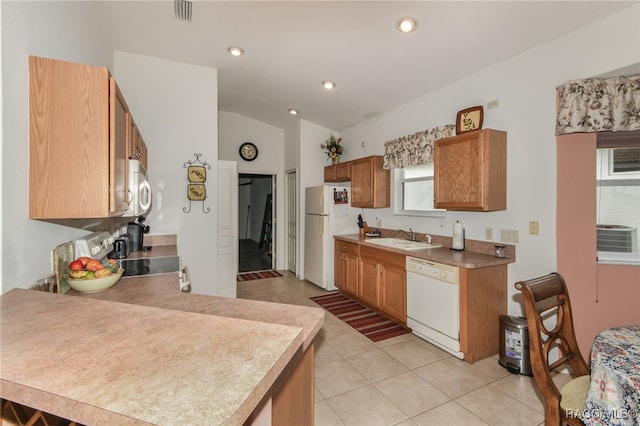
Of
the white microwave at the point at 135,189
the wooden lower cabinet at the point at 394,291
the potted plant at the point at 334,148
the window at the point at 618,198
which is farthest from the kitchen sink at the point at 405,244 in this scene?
the white microwave at the point at 135,189

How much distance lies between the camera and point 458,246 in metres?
3.11

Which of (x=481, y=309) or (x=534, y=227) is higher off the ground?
(x=534, y=227)

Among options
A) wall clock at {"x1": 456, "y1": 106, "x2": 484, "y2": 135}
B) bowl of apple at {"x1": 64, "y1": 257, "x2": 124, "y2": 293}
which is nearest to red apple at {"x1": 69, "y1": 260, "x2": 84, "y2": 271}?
bowl of apple at {"x1": 64, "y1": 257, "x2": 124, "y2": 293}

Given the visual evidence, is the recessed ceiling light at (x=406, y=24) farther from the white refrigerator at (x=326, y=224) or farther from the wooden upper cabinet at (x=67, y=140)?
the white refrigerator at (x=326, y=224)

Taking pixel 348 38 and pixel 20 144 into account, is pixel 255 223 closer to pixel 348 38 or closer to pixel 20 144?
pixel 348 38

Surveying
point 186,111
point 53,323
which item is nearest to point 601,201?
point 53,323

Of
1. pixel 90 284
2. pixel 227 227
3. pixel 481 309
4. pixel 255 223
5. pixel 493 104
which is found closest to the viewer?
pixel 90 284

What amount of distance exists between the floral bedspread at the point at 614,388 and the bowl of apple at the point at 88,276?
233cm

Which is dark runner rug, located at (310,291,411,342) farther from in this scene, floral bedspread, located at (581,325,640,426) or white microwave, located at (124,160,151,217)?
white microwave, located at (124,160,151,217)

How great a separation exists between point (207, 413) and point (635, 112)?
10.0 feet

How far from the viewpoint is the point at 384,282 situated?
138 inches

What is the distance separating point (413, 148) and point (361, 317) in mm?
2188

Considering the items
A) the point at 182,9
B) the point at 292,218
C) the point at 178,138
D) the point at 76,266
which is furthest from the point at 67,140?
the point at 292,218

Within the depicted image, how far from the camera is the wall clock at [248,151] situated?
573 cm
